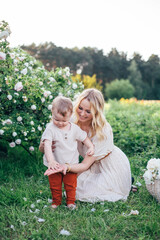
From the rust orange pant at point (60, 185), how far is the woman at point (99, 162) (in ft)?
0.45

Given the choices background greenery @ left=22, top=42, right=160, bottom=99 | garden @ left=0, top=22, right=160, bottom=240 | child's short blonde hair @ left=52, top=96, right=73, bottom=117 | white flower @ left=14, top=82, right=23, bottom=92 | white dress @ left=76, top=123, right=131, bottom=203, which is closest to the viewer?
garden @ left=0, top=22, right=160, bottom=240

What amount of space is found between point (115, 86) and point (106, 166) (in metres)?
18.4

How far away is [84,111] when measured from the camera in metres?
2.71

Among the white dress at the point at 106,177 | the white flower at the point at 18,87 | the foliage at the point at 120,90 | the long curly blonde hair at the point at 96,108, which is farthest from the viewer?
the foliage at the point at 120,90

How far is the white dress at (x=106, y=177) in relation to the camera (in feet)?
9.21

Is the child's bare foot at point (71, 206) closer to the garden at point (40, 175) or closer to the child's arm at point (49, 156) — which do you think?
the garden at point (40, 175)

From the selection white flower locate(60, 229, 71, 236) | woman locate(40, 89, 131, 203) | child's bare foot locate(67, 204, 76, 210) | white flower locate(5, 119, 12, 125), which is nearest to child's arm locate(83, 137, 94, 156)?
woman locate(40, 89, 131, 203)

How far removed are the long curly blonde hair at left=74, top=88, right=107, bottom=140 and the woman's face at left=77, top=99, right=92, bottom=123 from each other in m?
0.03

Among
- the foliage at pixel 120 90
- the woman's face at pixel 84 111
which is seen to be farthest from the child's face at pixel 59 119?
the foliage at pixel 120 90

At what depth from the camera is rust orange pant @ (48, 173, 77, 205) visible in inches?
98.9

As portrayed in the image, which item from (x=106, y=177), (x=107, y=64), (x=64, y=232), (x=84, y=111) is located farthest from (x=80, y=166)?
(x=107, y=64)

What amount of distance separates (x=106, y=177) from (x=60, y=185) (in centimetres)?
60

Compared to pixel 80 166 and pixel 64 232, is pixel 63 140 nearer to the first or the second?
pixel 80 166

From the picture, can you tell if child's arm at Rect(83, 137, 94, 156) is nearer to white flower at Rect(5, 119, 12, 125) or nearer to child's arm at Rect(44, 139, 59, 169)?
child's arm at Rect(44, 139, 59, 169)
